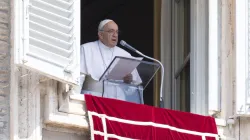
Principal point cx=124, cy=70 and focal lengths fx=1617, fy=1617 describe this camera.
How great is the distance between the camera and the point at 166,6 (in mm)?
13727

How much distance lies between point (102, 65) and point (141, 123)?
3.41ft

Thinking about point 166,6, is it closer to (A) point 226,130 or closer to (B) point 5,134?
(A) point 226,130

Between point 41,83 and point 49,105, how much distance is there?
16 centimetres

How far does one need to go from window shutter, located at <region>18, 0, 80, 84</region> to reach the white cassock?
2.71ft

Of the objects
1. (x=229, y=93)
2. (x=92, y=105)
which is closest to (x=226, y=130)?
(x=229, y=93)

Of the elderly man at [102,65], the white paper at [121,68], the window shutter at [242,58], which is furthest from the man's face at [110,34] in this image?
the window shutter at [242,58]

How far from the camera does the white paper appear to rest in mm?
11883

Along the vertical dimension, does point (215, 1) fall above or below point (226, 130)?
above

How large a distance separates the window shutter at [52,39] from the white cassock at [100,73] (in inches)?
32.5

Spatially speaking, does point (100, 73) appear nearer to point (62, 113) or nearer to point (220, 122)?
point (220, 122)

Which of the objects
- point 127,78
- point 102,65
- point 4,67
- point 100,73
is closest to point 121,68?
point 127,78

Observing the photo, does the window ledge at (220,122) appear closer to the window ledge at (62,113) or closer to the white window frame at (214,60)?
the white window frame at (214,60)

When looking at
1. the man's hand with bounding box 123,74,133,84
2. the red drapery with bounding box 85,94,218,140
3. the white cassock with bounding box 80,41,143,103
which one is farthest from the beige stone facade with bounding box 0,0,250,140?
the man's hand with bounding box 123,74,133,84

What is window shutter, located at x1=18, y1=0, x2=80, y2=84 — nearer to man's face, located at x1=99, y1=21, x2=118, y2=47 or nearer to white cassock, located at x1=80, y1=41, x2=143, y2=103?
white cassock, located at x1=80, y1=41, x2=143, y2=103
